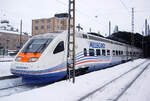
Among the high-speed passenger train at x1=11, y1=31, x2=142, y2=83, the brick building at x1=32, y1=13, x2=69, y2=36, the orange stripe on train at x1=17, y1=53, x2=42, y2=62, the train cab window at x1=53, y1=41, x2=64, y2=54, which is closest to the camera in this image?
the high-speed passenger train at x1=11, y1=31, x2=142, y2=83

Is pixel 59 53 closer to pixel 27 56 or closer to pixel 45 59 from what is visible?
pixel 45 59

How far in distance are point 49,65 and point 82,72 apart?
3.75 metres

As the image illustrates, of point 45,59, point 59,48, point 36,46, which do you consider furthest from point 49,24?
point 45,59

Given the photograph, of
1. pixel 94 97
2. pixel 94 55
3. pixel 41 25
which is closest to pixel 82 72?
pixel 94 55

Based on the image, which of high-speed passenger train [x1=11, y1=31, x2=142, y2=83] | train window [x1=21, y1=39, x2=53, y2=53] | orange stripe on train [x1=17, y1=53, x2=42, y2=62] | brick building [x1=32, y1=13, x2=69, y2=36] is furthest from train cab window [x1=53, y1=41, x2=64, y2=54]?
brick building [x1=32, y1=13, x2=69, y2=36]

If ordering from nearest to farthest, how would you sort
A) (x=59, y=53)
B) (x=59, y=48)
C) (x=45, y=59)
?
1. (x=45, y=59)
2. (x=59, y=53)
3. (x=59, y=48)

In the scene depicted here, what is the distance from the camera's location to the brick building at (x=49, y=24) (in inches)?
2234

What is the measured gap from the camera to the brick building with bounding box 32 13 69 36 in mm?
56747

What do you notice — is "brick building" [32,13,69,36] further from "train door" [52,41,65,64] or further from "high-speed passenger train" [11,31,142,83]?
"train door" [52,41,65,64]

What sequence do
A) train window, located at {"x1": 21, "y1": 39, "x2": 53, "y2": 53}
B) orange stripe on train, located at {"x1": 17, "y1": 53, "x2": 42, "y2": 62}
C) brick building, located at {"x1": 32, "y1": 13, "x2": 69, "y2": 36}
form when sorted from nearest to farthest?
orange stripe on train, located at {"x1": 17, "y1": 53, "x2": 42, "y2": 62}, train window, located at {"x1": 21, "y1": 39, "x2": 53, "y2": 53}, brick building, located at {"x1": 32, "y1": 13, "x2": 69, "y2": 36}

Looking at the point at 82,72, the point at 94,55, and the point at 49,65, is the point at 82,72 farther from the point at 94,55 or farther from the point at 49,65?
the point at 49,65

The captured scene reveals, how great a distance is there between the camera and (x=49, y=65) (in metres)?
7.51

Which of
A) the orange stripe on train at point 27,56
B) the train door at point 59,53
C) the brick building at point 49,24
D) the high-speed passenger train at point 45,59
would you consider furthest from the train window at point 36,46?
the brick building at point 49,24

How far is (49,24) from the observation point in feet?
189
